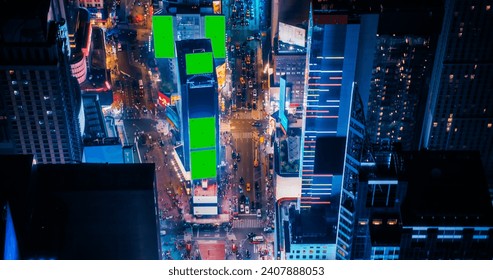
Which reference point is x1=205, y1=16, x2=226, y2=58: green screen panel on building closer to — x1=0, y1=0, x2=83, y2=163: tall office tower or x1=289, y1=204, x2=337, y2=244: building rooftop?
x1=0, y1=0, x2=83, y2=163: tall office tower

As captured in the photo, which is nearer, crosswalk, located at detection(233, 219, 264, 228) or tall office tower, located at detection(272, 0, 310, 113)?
crosswalk, located at detection(233, 219, 264, 228)

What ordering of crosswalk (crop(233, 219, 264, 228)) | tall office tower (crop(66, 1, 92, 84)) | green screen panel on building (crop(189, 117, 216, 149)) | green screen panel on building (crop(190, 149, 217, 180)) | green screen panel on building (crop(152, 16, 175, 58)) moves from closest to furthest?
→ crosswalk (crop(233, 219, 264, 228))
green screen panel on building (crop(189, 117, 216, 149))
green screen panel on building (crop(190, 149, 217, 180))
tall office tower (crop(66, 1, 92, 84))
green screen panel on building (crop(152, 16, 175, 58))

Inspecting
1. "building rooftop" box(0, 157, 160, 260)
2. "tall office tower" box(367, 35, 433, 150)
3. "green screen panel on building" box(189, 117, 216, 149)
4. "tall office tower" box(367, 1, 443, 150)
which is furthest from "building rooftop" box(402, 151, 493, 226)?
"green screen panel on building" box(189, 117, 216, 149)

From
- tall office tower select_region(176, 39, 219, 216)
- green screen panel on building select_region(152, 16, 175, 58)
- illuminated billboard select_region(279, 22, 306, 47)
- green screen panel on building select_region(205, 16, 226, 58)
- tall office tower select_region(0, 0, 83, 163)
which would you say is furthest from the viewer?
green screen panel on building select_region(152, 16, 175, 58)

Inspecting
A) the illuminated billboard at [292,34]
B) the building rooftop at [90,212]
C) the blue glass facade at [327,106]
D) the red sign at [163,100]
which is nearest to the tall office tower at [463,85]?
the blue glass facade at [327,106]

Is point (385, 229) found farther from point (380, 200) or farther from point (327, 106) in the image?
point (327, 106)
